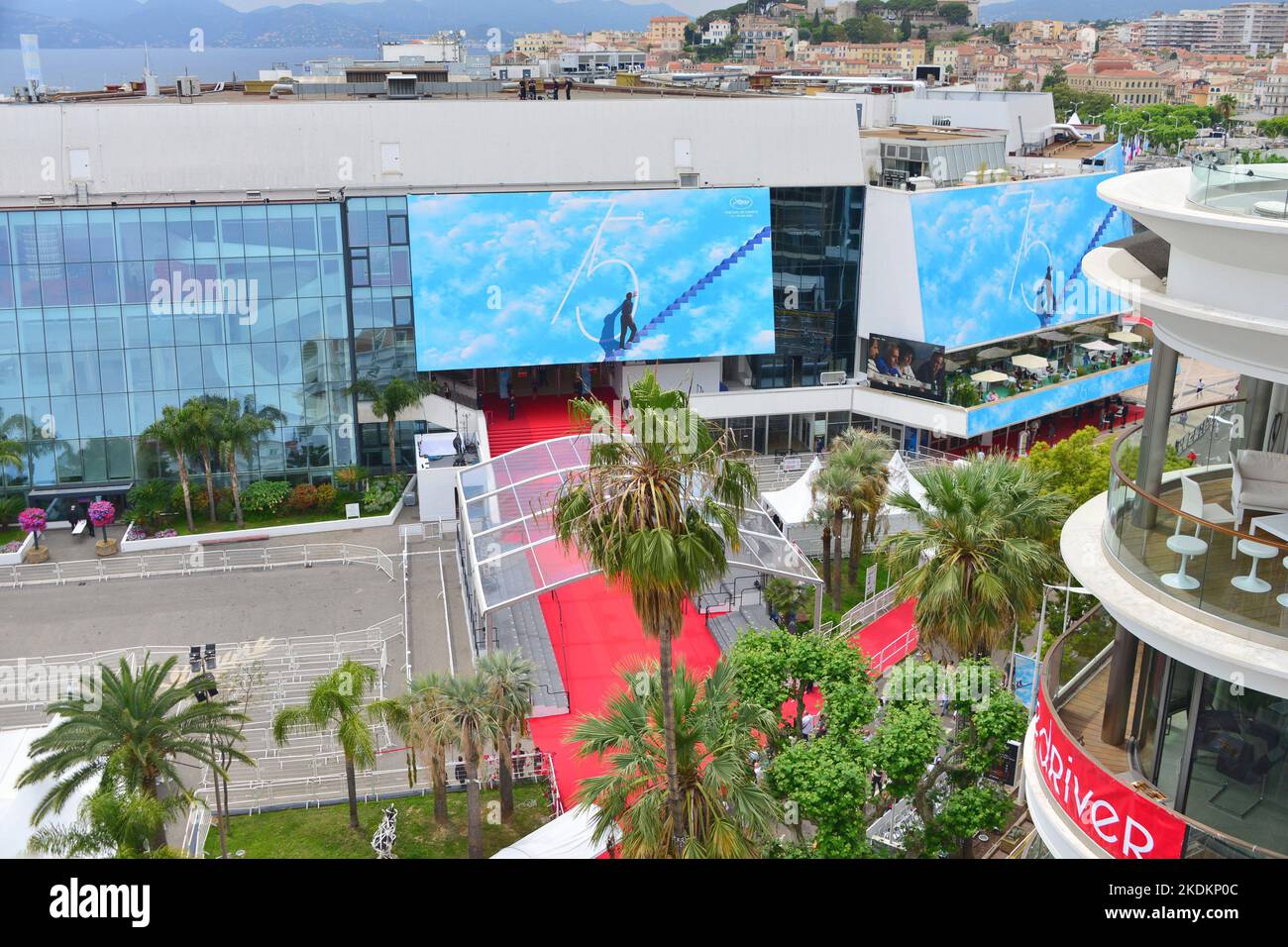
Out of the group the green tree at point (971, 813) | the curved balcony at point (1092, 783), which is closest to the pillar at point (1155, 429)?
the curved balcony at point (1092, 783)

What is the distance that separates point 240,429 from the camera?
3919cm

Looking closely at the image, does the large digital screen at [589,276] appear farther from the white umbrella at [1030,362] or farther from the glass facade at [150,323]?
the white umbrella at [1030,362]

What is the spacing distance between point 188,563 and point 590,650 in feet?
47.6

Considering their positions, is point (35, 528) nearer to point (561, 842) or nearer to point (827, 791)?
point (561, 842)

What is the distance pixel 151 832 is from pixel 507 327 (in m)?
27.2

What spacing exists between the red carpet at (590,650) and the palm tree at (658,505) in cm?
1031

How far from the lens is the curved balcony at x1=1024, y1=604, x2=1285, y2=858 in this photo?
10961 mm

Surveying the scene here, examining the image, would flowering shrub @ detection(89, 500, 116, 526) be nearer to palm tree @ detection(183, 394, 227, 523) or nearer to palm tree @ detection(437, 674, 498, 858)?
palm tree @ detection(183, 394, 227, 523)

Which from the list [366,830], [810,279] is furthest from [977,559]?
[810,279]

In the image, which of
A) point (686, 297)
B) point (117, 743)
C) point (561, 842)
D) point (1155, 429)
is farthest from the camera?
point (686, 297)

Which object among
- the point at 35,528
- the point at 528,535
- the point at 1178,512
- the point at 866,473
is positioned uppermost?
the point at 1178,512
